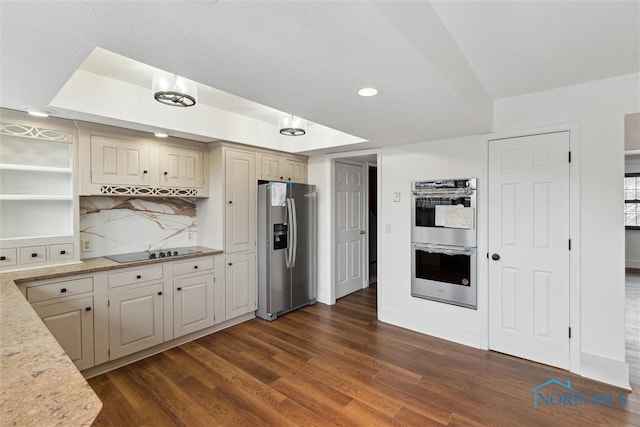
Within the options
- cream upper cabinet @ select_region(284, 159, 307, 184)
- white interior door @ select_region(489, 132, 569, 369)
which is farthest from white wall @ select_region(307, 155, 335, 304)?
white interior door @ select_region(489, 132, 569, 369)

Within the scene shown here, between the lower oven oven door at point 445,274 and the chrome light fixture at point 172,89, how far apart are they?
2.78 metres

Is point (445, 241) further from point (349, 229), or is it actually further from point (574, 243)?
point (349, 229)

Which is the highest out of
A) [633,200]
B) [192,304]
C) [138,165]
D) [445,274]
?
[138,165]

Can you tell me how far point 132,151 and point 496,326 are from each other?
408 centimetres

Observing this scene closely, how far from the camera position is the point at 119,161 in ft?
9.64

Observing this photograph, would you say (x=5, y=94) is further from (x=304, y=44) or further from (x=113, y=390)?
(x=113, y=390)

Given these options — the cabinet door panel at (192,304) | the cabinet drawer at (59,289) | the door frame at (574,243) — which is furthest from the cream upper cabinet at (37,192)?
the door frame at (574,243)

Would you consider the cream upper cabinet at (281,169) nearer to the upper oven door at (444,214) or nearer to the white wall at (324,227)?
the white wall at (324,227)

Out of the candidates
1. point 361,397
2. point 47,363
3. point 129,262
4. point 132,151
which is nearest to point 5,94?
point 132,151

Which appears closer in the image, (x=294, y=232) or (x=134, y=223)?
(x=134, y=223)

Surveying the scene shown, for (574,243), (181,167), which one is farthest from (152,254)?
(574,243)

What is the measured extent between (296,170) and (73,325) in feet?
9.92

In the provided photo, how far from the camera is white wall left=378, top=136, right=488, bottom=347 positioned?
3.08 meters

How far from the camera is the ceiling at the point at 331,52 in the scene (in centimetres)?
118
